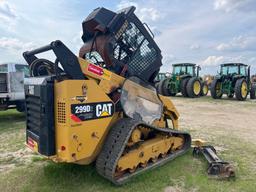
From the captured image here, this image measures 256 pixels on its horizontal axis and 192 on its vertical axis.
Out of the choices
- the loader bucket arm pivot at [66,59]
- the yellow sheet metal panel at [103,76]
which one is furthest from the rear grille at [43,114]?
the yellow sheet metal panel at [103,76]

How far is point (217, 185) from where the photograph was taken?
152 inches

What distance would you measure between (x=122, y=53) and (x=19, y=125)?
5.49m

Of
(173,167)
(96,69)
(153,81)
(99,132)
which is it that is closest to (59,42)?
(96,69)

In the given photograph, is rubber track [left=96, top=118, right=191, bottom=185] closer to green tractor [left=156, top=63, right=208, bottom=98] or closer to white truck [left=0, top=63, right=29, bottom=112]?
white truck [left=0, top=63, right=29, bottom=112]

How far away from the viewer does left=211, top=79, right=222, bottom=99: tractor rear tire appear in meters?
17.7

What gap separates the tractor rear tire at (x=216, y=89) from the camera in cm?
1769

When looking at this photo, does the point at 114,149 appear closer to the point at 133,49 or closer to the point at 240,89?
the point at 133,49

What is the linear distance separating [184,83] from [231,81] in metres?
3.02

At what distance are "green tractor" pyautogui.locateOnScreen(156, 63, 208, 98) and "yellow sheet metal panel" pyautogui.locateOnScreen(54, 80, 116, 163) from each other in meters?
15.2

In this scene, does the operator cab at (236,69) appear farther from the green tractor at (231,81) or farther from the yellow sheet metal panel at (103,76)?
the yellow sheet metal panel at (103,76)

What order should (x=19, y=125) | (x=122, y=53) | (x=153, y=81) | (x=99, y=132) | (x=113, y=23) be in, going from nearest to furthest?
(x=99, y=132) < (x=113, y=23) < (x=122, y=53) < (x=153, y=81) < (x=19, y=125)

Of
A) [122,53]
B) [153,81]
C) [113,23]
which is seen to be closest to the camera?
[113,23]

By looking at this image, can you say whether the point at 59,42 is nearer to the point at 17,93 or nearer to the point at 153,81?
the point at 153,81

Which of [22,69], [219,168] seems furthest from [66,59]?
[22,69]
